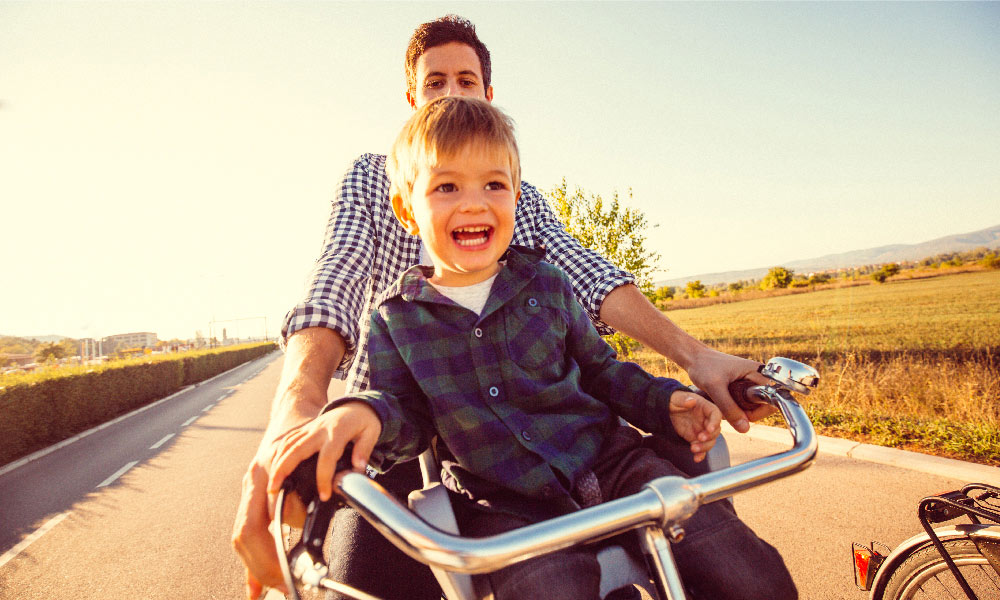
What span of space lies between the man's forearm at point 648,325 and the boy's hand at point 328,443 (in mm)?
945

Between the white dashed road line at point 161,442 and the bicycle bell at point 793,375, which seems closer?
the bicycle bell at point 793,375

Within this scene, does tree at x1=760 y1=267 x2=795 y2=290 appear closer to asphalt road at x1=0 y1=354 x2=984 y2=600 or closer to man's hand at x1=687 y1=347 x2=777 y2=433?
asphalt road at x1=0 y1=354 x2=984 y2=600

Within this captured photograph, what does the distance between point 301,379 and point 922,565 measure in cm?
221

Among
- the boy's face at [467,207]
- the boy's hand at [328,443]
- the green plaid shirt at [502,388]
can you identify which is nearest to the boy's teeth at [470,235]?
the boy's face at [467,207]

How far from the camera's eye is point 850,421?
611cm

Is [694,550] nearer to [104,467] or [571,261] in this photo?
[571,261]

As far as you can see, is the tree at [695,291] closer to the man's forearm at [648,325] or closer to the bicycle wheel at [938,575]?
the bicycle wheel at [938,575]

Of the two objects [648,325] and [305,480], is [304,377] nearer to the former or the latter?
[305,480]

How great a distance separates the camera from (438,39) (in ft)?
7.84

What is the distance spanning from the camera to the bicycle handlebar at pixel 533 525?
666mm

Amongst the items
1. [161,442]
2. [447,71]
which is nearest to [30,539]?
[161,442]

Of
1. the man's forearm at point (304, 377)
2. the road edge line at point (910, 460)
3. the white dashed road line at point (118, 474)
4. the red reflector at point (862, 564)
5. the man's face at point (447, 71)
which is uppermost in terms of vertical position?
the man's face at point (447, 71)

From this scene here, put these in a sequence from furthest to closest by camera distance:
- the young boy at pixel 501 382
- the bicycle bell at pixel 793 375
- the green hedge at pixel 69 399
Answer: the green hedge at pixel 69 399, the young boy at pixel 501 382, the bicycle bell at pixel 793 375

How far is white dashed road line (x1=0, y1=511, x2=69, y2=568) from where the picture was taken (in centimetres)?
539
